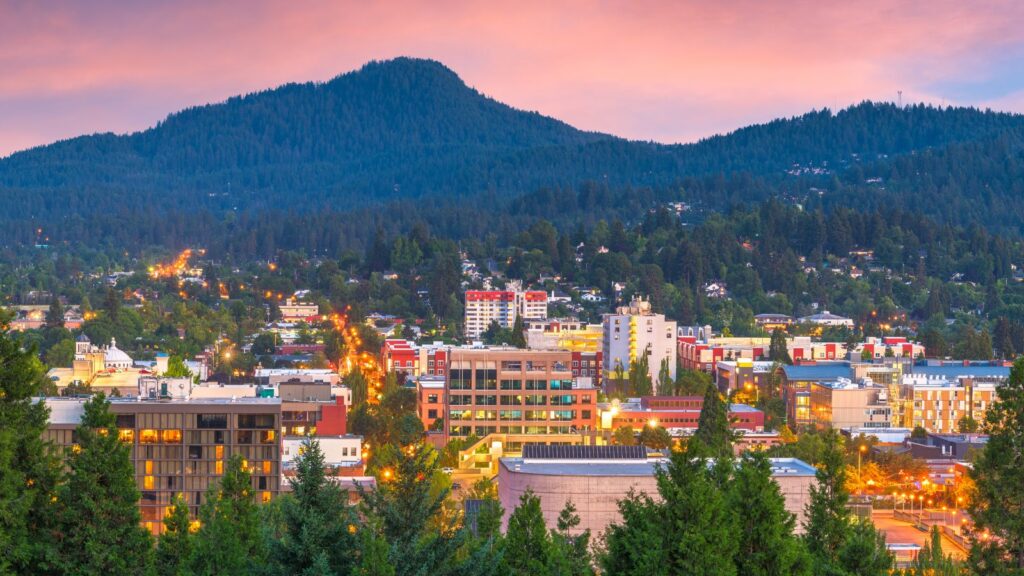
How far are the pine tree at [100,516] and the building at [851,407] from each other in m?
54.4

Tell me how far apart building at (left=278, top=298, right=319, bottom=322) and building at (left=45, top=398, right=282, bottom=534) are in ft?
231

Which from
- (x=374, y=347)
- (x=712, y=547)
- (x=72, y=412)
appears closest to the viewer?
(x=712, y=547)

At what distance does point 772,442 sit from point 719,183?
13356 centimetres

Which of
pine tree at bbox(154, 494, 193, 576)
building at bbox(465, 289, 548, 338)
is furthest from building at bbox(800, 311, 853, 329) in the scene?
pine tree at bbox(154, 494, 193, 576)

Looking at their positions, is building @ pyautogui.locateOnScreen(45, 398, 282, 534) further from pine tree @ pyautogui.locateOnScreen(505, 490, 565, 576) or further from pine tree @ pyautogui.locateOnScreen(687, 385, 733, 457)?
pine tree @ pyautogui.locateOnScreen(505, 490, 565, 576)

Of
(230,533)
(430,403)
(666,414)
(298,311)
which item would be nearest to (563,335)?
(666,414)

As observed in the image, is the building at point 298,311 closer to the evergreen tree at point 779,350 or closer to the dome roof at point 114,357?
the dome roof at point 114,357

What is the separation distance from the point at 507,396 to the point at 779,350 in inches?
1221

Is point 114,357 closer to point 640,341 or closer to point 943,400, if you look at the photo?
point 640,341

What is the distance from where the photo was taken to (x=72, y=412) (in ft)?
155

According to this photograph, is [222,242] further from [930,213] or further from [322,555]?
[322,555]

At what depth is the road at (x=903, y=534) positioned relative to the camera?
49.6 metres

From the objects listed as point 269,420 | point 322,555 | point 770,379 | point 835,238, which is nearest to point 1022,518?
point 322,555

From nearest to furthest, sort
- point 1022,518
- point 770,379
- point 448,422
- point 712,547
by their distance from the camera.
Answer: point 712,547 < point 1022,518 < point 448,422 < point 770,379
